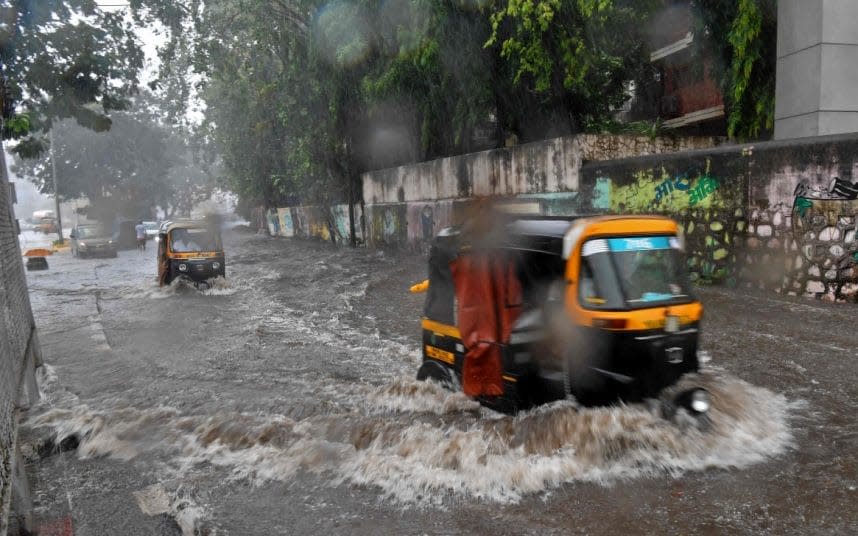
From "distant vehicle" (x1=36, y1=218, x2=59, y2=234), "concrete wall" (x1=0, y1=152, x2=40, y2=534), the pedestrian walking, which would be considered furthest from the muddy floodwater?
"distant vehicle" (x1=36, y1=218, x2=59, y2=234)

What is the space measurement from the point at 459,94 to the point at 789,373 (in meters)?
13.9

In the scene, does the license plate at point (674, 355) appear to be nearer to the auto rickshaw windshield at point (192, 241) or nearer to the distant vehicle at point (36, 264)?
the auto rickshaw windshield at point (192, 241)

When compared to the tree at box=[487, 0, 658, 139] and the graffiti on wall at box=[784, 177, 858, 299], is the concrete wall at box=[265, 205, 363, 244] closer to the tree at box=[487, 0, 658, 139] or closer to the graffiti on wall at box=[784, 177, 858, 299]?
the tree at box=[487, 0, 658, 139]

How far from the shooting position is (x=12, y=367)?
595 centimetres

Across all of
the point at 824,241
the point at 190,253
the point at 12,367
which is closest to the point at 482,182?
the point at 190,253

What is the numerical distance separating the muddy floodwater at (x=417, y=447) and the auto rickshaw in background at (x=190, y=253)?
6.37 m

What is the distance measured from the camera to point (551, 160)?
617 inches

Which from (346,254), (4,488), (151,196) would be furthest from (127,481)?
(151,196)

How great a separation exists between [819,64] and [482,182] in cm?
864

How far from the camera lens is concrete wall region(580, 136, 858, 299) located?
10.2 m

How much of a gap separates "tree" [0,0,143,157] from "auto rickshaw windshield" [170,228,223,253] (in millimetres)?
3737

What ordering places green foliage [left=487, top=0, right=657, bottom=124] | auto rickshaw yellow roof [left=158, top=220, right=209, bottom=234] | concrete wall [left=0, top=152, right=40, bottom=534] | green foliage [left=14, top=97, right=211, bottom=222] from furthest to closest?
1. green foliage [left=14, top=97, right=211, bottom=222]
2. auto rickshaw yellow roof [left=158, top=220, right=209, bottom=234]
3. green foliage [left=487, top=0, right=657, bottom=124]
4. concrete wall [left=0, top=152, right=40, bottom=534]

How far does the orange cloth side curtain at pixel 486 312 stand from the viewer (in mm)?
5559

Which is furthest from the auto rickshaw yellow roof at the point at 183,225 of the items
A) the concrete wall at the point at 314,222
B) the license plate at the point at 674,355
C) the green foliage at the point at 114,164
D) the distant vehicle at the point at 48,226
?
the distant vehicle at the point at 48,226
